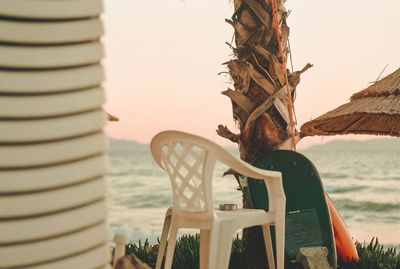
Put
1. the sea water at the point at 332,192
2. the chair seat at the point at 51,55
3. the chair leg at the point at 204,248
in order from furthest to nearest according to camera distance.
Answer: the sea water at the point at 332,192, the chair leg at the point at 204,248, the chair seat at the point at 51,55

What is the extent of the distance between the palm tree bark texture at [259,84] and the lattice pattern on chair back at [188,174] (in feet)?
5.55

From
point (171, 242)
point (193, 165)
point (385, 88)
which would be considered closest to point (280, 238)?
point (171, 242)

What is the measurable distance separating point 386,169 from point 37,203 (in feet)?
105

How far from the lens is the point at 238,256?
6547 mm

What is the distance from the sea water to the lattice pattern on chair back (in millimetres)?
13422

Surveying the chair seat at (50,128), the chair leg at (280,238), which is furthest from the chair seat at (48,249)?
the chair leg at (280,238)

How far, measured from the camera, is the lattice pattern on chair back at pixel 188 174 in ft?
14.8

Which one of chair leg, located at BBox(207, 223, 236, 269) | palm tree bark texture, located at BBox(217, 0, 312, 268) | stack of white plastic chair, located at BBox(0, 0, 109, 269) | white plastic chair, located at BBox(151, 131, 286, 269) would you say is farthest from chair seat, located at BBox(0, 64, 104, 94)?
palm tree bark texture, located at BBox(217, 0, 312, 268)

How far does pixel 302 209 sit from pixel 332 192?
21070mm

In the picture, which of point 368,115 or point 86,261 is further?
point 368,115

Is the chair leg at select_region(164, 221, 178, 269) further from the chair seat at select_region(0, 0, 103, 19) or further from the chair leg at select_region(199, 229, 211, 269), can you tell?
the chair seat at select_region(0, 0, 103, 19)

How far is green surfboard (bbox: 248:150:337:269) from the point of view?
19.6 feet

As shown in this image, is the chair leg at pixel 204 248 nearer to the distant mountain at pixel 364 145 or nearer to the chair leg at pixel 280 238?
the chair leg at pixel 280 238

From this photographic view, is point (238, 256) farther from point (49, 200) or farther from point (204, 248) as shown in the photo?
point (49, 200)
